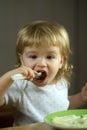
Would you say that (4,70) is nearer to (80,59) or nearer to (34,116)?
(80,59)

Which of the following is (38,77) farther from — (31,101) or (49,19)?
(49,19)

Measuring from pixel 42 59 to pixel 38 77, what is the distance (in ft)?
0.25

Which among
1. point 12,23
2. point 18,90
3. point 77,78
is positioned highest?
point 12,23

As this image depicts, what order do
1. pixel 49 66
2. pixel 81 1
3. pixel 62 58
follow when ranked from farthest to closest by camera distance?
1. pixel 81 1
2. pixel 62 58
3. pixel 49 66

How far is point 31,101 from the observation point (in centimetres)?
126

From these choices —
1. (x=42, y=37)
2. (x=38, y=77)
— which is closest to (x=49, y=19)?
(x=42, y=37)

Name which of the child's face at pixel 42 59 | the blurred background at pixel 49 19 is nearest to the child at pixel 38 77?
the child's face at pixel 42 59

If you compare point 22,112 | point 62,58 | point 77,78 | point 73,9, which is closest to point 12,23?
point 73,9

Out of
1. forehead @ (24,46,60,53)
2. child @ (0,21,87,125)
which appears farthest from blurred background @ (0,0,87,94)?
forehead @ (24,46,60,53)

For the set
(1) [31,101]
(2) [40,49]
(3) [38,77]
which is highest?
(2) [40,49]

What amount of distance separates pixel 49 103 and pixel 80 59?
4.33 feet

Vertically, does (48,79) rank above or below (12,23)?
below

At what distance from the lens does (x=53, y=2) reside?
2.44 m

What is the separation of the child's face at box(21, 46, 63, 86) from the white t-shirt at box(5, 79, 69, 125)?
1.9 inches
